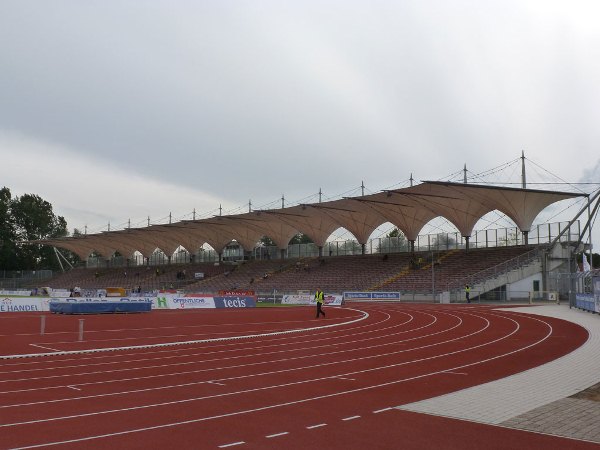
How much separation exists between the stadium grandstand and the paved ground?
24680mm

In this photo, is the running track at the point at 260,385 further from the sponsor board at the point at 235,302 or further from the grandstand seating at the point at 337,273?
the grandstand seating at the point at 337,273

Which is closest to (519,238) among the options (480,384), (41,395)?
(480,384)

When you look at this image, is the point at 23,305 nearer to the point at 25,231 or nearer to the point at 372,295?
the point at 372,295

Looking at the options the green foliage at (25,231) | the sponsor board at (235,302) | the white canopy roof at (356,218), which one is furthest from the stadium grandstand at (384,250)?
the green foliage at (25,231)

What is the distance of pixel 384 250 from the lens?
67812mm

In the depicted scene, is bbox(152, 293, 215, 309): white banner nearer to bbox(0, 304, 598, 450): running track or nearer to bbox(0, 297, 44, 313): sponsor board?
bbox(0, 297, 44, 313): sponsor board

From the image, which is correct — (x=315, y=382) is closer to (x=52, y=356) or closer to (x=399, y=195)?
(x=52, y=356)

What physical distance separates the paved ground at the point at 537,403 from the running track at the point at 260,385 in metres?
0.37

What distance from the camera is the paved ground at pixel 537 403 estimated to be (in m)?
7.38

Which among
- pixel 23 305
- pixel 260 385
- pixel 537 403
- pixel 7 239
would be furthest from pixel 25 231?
pixel 537 403

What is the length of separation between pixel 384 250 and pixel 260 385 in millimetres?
58402

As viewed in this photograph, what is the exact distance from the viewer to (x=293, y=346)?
54.5ft

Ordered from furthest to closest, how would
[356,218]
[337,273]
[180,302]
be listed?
[356,218], [337,273], [180,302]

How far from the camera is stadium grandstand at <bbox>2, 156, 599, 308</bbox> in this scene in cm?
4672
